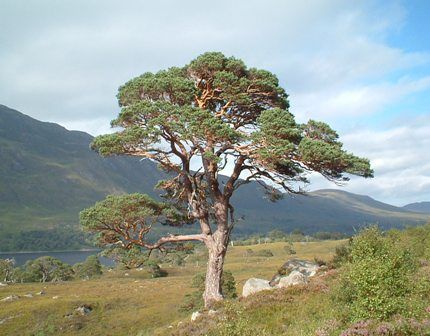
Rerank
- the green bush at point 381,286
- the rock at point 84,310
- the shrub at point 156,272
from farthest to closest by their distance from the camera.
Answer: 1. the shrub at point 156,272
2. the rock at point 84,310
3. the green bush at point 381,286

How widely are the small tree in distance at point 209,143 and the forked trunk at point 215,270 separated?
0.18 ft

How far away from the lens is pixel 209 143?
840 inches

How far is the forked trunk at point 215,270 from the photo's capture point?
74.8 feet

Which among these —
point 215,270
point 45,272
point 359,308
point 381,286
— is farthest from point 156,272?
point 381,286

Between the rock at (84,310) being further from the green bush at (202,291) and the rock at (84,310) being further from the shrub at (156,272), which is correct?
the shrub at (156,272)

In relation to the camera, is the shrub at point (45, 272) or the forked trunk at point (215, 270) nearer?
the forked trunk at point (215, 270)

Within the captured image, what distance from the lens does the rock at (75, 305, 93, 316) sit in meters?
69.4

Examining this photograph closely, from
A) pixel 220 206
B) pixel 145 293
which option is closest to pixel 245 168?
pixel 220 206

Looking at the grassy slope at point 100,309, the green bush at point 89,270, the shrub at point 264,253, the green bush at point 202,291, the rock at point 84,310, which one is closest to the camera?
the green bush at point 202,291

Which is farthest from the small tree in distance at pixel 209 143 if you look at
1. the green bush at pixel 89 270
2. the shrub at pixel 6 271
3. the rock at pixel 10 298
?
the shrub at pixel 6 271

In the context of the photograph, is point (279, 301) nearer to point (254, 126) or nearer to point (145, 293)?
point (254, 126)

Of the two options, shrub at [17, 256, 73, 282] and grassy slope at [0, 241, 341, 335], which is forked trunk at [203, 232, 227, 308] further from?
shrub at [17, 256, 73, 282]

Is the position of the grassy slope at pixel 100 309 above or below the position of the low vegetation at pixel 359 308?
below

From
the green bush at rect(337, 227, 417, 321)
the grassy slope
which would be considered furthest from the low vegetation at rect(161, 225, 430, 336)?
the grassy slope
